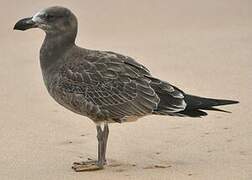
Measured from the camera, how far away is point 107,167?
6.64m

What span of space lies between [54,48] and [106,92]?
2.31 ft

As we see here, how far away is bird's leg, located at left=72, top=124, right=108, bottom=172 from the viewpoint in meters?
6.52

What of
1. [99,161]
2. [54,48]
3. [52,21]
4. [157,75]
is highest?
[52,21]

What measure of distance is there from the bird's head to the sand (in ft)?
3.75

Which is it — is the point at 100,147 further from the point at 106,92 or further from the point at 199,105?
the point at 199,105

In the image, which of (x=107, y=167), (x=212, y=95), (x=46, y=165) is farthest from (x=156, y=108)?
(x=212, y=95)

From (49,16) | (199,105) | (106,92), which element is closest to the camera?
(199,105)

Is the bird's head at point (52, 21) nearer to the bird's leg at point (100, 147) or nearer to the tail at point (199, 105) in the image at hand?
the bird's leg at point (100, 147)

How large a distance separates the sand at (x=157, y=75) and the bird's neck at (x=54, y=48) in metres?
0.85

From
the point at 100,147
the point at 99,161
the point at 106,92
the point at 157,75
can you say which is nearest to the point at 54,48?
the point at 106,92

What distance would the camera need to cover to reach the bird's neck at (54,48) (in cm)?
687

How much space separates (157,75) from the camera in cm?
970

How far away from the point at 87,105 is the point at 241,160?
1.46 m

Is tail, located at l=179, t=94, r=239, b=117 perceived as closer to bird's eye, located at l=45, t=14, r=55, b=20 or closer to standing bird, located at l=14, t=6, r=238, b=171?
standing bird, located at l=14, t=6, r=238, b=171
